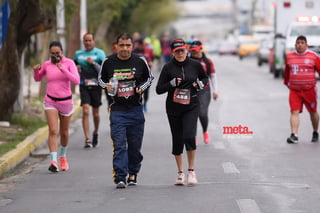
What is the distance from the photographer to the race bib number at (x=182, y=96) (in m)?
11.4

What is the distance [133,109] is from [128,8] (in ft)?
121

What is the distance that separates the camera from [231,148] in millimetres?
15336

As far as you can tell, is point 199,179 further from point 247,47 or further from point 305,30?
point 247,47

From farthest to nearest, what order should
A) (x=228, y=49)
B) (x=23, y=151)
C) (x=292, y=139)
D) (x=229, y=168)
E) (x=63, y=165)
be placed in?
(x=228, y=49)
(x=292, y=139)
(x=23, y=151)
(x=63, y=165)
(x=229, y=168)

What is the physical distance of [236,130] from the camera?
1820 centimetres

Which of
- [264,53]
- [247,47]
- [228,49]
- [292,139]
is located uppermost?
[292,139]

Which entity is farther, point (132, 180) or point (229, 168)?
point (229, 168)

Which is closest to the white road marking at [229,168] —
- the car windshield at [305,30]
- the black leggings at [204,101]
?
the black leggings at [204,101]

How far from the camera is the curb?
13031 mm

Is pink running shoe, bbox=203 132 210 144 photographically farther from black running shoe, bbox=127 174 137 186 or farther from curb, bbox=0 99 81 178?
black running shoe, bbox=127 174 137 186

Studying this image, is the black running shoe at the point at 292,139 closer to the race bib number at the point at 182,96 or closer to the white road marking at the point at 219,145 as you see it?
the white road marking at the point at 219,145

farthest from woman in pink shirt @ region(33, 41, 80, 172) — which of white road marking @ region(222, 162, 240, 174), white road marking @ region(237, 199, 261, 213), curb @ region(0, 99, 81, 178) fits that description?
white road marking @ region(237, 199, 261, 213)

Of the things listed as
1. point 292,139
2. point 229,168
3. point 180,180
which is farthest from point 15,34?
point 180,180

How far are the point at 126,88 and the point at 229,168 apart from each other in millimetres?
2313
